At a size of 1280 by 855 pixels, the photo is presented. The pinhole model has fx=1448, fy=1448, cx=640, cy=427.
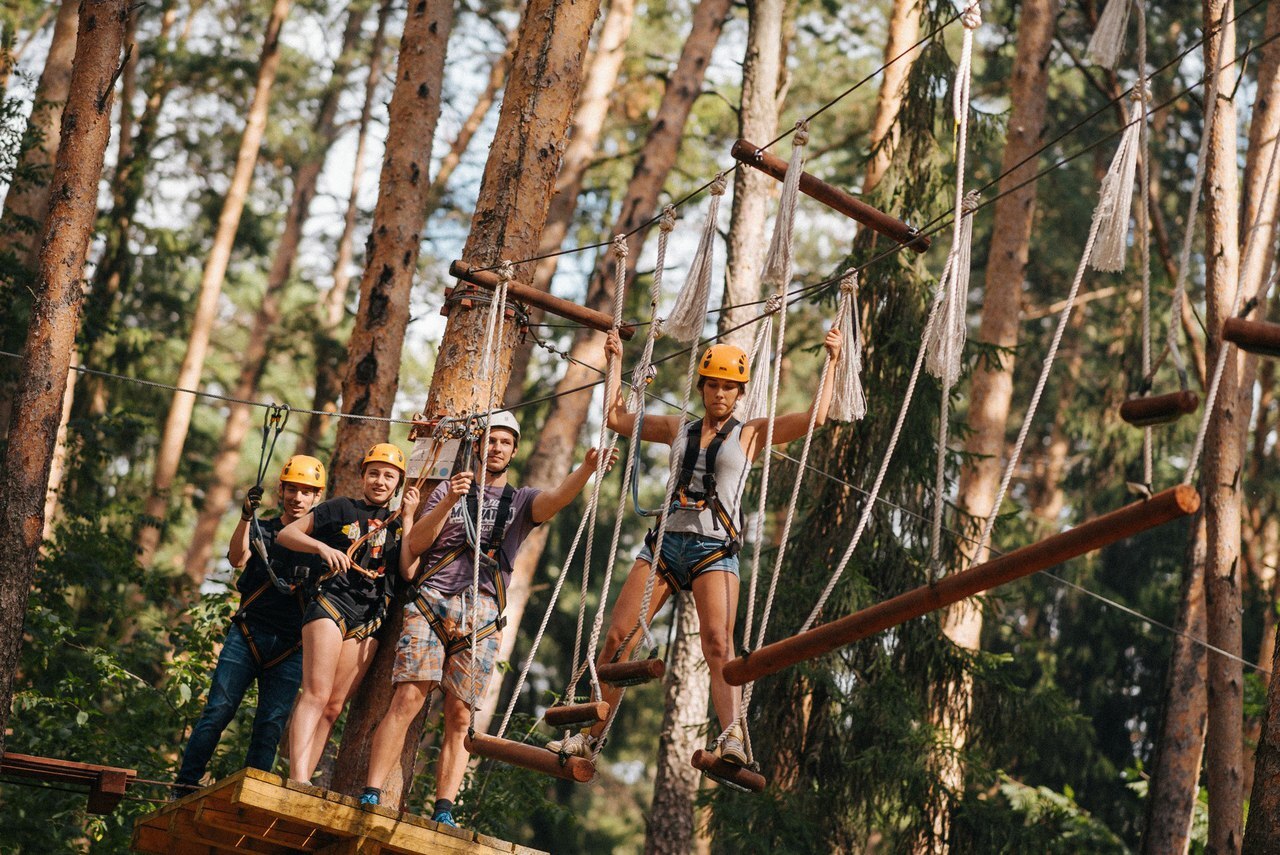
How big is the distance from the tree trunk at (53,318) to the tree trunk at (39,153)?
4.57m

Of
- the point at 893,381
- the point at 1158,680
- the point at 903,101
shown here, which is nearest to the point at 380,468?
the point at 893,381

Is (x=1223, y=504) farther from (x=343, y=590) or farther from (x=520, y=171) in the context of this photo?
(x=343, y=590)

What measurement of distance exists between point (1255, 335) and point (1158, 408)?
0.32 metres

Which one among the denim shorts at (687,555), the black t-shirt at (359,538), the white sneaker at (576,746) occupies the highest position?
the denim shorts at (687,555)

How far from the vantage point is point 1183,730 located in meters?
10.5

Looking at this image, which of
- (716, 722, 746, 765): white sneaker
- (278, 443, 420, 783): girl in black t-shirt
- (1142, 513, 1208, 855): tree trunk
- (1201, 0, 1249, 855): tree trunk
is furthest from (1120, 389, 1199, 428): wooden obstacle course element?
(1142, 513, 1208, 855): tree trunk

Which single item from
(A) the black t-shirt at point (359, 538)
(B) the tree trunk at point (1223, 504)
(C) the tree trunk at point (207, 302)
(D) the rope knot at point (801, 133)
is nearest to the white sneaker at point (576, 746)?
(A) the black t-shirt at point (359, 538)

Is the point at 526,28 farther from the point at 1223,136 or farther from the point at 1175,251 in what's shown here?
the point at 1175,251

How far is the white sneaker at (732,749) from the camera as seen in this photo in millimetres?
4664

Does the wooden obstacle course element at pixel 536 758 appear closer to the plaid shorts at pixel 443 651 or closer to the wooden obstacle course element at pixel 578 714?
the wooden obstacle course element at pixel 578 714

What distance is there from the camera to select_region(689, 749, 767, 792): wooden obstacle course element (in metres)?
4.65

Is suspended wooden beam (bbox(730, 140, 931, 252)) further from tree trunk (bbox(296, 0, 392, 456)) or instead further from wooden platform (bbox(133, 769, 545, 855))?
tree trunk (bbox(296, 0, 392, 456))

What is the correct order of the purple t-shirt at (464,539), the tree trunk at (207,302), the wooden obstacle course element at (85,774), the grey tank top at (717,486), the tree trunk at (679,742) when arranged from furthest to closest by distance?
the tree trunk at (207,302)
the tree trunk at (679,742)
the wooden obstacle course element at (85,774)
the purple t-shirt at (464,539)
the grey tank top at (717,486)

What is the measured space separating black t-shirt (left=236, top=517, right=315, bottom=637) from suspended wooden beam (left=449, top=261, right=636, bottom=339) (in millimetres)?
1275
